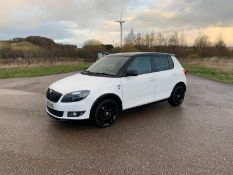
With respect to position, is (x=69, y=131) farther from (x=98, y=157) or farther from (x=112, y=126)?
(x=98, y=157)

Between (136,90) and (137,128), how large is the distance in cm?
104

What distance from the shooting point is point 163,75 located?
7.23 metres

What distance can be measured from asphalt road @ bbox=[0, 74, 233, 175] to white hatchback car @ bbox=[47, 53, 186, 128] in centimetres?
39

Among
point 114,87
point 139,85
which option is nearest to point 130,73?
point 139,85

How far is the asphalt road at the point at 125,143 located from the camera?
3990 mm

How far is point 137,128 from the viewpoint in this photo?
19.3 ft

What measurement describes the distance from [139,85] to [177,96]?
76.3 inches

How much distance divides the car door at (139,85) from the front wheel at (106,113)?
36 centimetres

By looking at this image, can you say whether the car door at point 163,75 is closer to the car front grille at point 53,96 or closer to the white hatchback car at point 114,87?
the white hatchback car at point 114,87

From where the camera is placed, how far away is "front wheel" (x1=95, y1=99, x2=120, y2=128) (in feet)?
18.9

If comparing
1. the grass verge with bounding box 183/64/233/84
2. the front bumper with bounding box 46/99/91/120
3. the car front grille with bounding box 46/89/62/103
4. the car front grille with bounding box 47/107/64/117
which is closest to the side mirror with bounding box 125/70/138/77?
A: the front bumper with bounding box 46/99/91/120

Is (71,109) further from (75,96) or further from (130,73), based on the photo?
(130,73)

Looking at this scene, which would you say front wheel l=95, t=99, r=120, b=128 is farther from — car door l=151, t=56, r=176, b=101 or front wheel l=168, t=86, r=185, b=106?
front wheel l=168, t=86, r=185, b=106

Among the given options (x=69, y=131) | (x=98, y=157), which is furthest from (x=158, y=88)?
(x=98, y=157)
